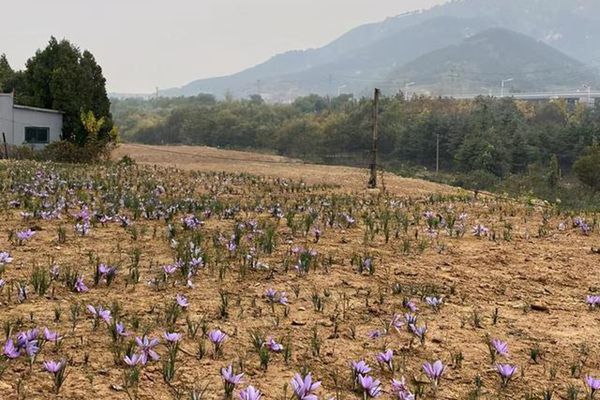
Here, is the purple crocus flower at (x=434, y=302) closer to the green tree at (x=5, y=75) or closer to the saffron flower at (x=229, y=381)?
the saffron flower at (x=229, y=381)

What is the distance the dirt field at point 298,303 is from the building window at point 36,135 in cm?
3295

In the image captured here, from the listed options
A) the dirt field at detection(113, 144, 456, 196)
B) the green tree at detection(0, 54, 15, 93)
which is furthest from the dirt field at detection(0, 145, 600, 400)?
the green tree at detection(0, 54, 15, 93)

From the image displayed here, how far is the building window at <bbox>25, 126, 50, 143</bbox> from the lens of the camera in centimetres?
3834

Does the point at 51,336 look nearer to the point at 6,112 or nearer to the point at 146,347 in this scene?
the point at 146,347

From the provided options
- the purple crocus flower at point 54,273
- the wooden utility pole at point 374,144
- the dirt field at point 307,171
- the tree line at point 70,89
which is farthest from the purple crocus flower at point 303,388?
the tree line at point 70,89

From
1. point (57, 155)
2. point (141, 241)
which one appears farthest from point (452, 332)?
point (57, 155)

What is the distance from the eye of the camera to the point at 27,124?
124ft

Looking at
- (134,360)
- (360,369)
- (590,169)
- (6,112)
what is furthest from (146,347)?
(590,169)

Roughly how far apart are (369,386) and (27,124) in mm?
40501

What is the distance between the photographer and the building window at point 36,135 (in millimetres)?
38344

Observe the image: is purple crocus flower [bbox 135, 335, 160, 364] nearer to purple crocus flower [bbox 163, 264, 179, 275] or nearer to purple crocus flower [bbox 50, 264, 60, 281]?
purple crocus flower [bbox 163, 264, 179, 275]

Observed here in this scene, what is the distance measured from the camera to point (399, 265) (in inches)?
256

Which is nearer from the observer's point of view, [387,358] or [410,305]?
[387,358]

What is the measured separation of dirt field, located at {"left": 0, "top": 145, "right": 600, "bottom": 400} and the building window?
108 ft
